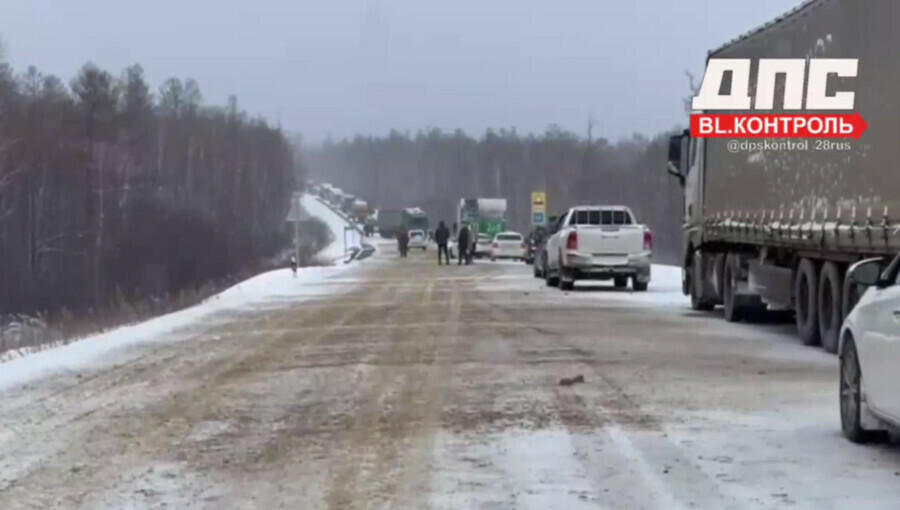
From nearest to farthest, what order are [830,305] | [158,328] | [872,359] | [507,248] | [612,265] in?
[872,359] → [830,305] → [158,328] → [612,265] → [507,248]

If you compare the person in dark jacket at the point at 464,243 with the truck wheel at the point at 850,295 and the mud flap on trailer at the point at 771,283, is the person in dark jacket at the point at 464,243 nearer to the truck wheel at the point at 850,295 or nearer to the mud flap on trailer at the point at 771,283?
the mud flap on trailer at the point at 771,283

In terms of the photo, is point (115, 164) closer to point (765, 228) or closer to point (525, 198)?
point (765, 228)

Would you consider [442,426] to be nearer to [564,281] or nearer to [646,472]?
[646,472]

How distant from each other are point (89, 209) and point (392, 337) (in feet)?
199

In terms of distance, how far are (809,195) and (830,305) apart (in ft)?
4.26

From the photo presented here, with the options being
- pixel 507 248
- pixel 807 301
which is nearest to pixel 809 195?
pixel 807 301

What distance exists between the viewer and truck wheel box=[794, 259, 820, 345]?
17.8 metres

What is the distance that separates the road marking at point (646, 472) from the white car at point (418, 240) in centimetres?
8696

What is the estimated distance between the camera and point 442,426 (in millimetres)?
10562

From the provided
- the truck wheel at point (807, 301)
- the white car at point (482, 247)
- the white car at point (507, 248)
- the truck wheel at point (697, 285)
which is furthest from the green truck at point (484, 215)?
the truck wheel at point (807, 301)

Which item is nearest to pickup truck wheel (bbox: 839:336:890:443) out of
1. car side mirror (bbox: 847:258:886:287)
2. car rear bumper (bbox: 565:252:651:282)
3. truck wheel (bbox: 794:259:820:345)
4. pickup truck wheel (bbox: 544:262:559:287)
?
car side mirror (bbox: 847:258:886:287)

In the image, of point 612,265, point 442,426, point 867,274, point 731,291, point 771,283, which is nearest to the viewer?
point 867,274

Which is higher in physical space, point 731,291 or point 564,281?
point 731,291

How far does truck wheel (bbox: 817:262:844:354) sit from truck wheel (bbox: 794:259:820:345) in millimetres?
204
